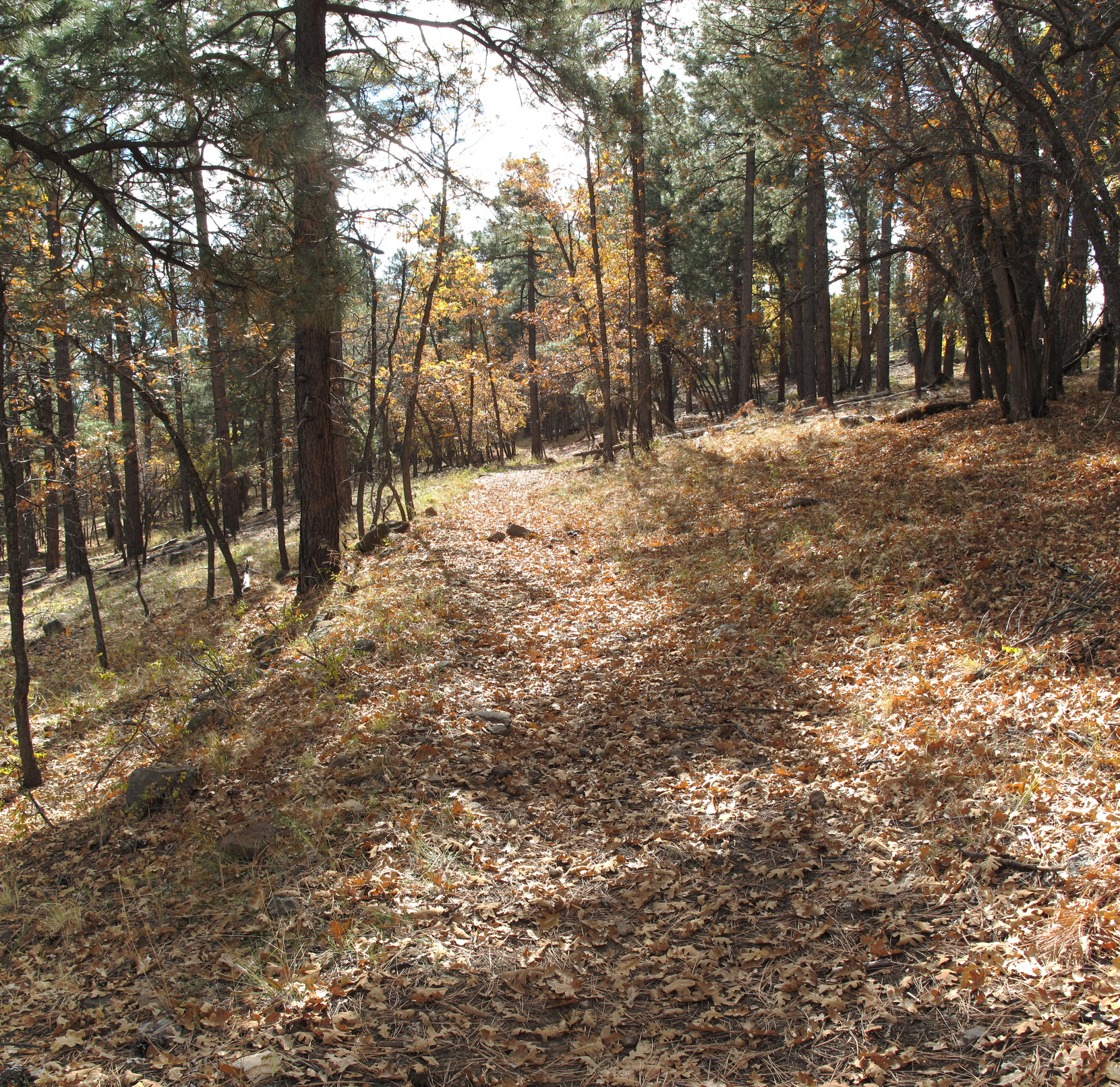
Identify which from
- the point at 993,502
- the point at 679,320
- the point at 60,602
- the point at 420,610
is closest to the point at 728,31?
the point at 679,320

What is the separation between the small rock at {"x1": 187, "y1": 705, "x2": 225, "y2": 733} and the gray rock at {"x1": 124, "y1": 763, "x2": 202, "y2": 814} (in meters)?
1.07

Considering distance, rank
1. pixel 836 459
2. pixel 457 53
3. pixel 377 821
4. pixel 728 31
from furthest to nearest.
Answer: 1. pixel 728 31
2. pixel 836 459
3. pixel 457 53
4. pixel 377 821

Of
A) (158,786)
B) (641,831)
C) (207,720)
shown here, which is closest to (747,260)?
(207,720)

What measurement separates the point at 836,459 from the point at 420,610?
23.8 feet

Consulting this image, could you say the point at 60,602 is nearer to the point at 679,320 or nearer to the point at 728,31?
the point at 679,320

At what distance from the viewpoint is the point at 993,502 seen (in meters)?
7.73

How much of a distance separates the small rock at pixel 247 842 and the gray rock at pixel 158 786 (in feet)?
3.46

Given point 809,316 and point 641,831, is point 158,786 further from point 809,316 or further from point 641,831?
point 809,316

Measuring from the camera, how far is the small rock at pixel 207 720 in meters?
6.71

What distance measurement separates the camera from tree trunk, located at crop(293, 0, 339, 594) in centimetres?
660

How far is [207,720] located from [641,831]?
461 cm

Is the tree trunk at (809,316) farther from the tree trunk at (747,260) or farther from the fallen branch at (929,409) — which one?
the fallen branch at (929,409)

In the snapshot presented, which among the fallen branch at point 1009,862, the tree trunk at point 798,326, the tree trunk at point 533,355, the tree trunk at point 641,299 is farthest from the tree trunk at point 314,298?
the tree trunk at point 533,355

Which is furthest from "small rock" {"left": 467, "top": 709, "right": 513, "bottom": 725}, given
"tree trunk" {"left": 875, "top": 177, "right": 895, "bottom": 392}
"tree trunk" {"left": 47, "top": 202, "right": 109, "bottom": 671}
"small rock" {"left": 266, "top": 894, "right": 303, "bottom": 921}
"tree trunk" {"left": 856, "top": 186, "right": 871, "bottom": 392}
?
"tree trunk" {"left": 856, "top": 186, "right": 871, "bottom": 392}
